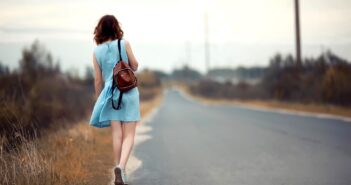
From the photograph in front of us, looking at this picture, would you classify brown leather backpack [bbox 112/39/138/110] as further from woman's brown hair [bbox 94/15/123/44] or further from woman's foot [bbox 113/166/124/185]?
woman's foot [bbox 113/166/124/185]

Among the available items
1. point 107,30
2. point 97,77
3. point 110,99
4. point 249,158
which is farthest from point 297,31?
point 110,99

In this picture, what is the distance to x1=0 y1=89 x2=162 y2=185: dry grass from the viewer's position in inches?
255

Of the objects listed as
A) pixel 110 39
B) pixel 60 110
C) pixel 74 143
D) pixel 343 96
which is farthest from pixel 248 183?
pixel 343 96

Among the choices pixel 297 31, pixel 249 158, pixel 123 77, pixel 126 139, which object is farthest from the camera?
pixel 297 31

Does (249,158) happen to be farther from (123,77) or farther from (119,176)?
(123,77)

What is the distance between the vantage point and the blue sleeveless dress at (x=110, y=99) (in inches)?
256

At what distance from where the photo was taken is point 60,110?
61.2ft

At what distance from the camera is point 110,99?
6.51 meters

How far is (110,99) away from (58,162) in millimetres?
2180

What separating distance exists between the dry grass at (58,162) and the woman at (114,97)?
78cm

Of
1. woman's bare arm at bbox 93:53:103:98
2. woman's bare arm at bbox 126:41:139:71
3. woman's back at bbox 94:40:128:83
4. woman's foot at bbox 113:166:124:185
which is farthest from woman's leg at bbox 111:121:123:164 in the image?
woman's bare arm at bbox 126:41:139:71

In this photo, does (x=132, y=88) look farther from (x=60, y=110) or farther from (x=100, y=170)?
(x=60, y=110)

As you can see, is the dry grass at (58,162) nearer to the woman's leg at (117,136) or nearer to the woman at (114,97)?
the woman's leg at (117,136)

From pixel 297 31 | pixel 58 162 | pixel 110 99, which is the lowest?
pixel 58 162
